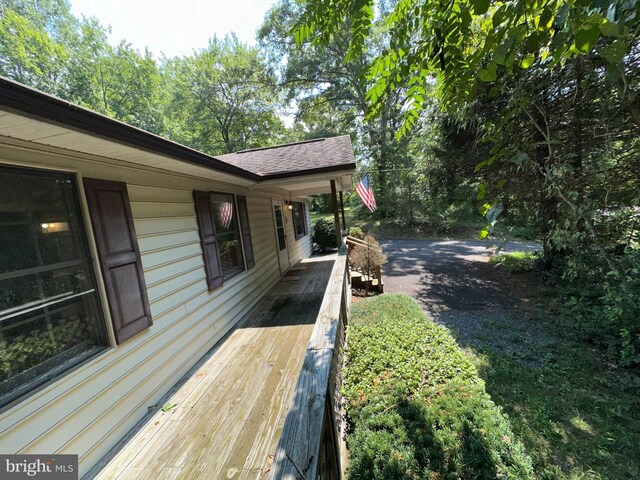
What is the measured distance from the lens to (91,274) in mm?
2248

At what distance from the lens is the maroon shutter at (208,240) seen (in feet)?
12.8

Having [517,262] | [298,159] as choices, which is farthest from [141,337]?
[517,262]

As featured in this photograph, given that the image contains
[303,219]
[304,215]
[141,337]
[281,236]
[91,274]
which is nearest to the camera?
[91,274]

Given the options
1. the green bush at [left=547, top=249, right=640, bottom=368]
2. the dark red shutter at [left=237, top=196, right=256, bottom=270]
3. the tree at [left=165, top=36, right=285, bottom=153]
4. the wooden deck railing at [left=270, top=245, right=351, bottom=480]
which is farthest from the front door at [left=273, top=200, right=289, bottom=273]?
the tree at [left=165, top=36, right=285, bottom=153]

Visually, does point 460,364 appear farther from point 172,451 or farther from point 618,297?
point 618,297

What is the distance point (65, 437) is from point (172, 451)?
729 mm

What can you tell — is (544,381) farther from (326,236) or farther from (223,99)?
(223,99)

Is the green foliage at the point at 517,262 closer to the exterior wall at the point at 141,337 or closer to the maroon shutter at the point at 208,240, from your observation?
the maroon shutter at the point at 208,240

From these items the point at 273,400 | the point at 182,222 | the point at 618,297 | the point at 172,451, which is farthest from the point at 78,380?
the point at 618,297

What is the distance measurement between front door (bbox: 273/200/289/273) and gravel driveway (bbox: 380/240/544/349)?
304 centimetres

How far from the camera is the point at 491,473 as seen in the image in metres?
1.70

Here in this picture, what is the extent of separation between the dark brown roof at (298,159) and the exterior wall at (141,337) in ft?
3.98

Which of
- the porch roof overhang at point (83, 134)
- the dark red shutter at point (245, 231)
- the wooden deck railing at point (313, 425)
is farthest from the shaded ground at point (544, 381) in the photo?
the porch roof overhang at point (83, 134)

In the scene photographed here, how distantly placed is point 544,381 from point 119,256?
5100 mm
